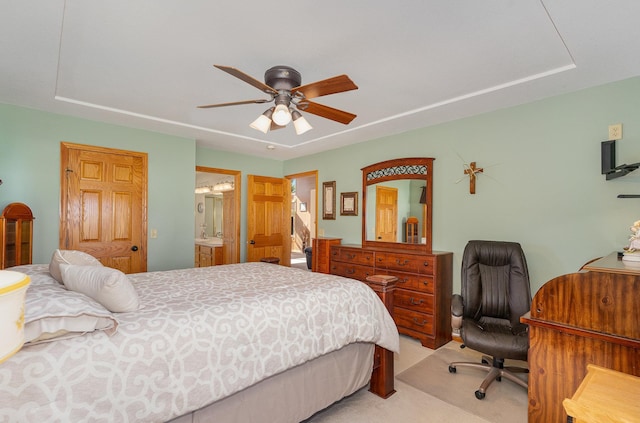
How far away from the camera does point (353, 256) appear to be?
13.6 ft

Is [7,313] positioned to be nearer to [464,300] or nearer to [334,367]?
[334,367]

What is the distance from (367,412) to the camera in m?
2.12

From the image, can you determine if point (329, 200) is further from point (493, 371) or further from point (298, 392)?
point (298, 392)

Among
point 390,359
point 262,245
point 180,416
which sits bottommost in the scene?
point 390,359

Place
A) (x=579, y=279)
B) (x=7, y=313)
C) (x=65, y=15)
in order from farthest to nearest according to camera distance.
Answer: (x=65, y=15), (x=579, y=279), (x=7, y=313)

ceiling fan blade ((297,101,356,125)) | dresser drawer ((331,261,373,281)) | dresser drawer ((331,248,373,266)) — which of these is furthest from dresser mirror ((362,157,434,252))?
ceiling fan blade ((297,101,356,125))

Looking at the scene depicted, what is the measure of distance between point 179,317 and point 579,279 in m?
2.08

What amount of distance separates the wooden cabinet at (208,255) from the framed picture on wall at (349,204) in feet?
7.95

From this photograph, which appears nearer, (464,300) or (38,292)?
(38,292)

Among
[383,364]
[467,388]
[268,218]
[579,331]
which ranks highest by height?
[268,218]

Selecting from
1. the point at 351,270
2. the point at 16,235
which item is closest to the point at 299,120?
the point at 351,270

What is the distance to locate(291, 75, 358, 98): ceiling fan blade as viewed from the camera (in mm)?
1881

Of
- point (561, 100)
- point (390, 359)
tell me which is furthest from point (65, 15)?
point (561, 100)

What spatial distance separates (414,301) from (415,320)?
8.2 inches
